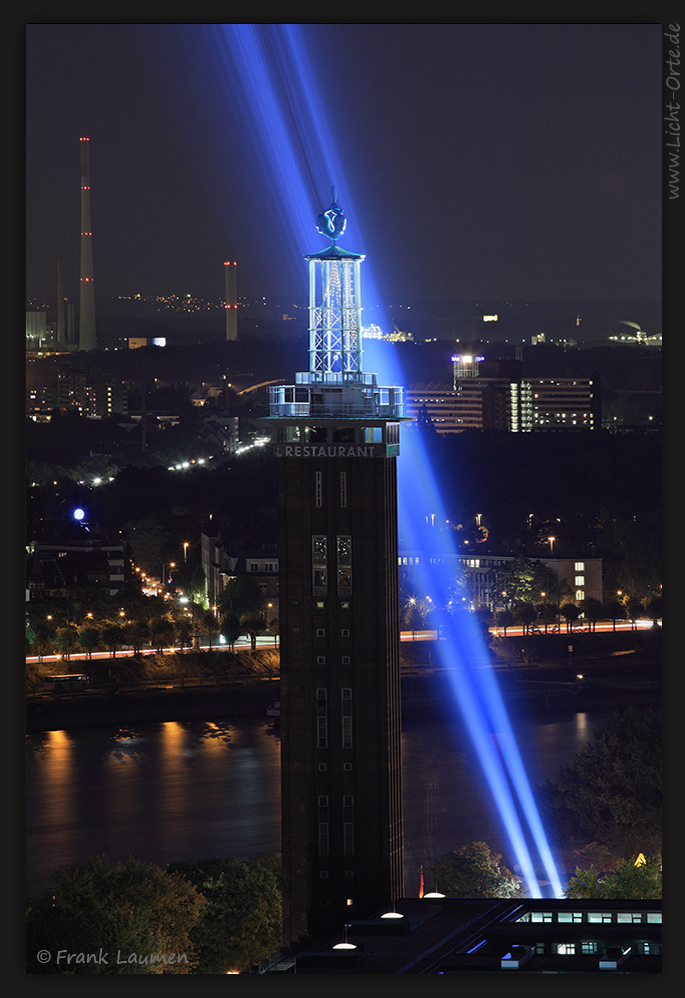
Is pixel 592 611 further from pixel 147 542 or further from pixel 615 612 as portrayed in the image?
pixel 147 542

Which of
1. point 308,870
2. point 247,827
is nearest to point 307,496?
point 308,870

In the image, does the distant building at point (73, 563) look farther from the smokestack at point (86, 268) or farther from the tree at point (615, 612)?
the tree at point (615, 612)

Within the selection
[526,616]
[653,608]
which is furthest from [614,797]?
[653,608]

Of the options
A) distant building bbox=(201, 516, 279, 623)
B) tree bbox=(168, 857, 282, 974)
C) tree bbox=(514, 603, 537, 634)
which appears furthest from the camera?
tree bbox=(514, 603, 537, 634)

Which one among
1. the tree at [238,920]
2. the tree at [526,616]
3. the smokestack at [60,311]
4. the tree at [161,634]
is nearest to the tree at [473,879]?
the tree at [238,920]

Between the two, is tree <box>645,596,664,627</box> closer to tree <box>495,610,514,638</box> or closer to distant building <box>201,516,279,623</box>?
tree <box>495,610,514,638</box>

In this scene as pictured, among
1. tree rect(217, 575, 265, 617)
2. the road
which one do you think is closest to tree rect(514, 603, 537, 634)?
the road

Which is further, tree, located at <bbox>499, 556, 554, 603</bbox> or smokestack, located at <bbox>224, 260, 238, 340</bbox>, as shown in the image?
tree, located at <bbox>499, 556, 554, 603</bbox>
